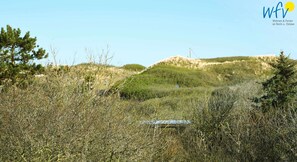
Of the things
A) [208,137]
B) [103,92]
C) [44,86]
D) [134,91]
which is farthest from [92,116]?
[134,91]

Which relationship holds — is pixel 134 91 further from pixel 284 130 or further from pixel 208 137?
→ pixel 284 130

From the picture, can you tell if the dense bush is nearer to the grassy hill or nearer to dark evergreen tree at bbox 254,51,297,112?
→ dark evergreen tree at bbox 254,51,297,112

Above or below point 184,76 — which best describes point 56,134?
above

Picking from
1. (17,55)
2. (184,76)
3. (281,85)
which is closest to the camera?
(281,85)

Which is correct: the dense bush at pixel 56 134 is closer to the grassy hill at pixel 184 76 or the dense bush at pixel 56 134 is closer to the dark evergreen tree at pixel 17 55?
the dark evergreen tree at pixel 17 55

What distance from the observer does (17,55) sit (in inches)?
790

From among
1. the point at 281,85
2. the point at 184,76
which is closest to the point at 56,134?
the point at 281,85

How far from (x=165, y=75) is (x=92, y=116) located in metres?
23.9

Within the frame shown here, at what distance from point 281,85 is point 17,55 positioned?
1160 cm

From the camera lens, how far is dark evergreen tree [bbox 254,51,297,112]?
1289 centimetres

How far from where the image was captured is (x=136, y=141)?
8.84m

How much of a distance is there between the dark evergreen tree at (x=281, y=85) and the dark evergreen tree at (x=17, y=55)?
9828mm

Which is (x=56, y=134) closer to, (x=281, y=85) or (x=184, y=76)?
(x=281, y=85)

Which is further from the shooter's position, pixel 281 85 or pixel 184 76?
pixel 184 76
